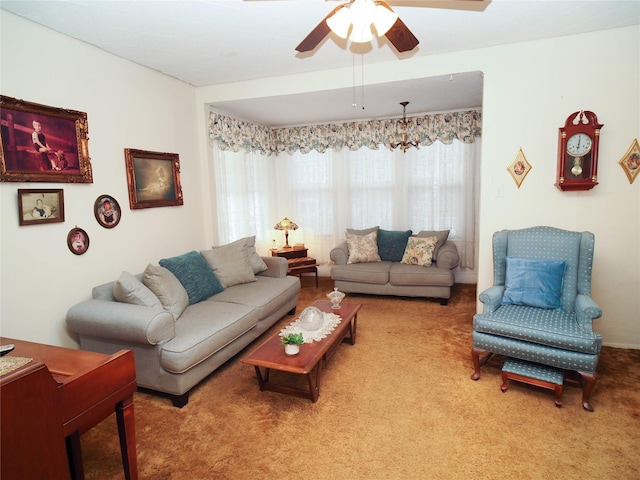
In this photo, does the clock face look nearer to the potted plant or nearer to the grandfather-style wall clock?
the grandfather-style wall clock

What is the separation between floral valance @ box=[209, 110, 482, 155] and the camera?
175 inches

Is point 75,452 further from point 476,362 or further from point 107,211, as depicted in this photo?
point 476,362

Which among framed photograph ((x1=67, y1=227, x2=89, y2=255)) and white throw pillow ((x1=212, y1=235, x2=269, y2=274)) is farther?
white throw pillow ((x1=212, y1=235, x2=269, y2=274))

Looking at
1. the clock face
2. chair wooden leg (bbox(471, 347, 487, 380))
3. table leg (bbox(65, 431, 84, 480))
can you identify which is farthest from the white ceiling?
table leg (bbox(65, 431, 84, 480))

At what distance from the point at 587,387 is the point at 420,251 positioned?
2416mm

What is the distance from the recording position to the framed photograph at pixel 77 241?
2586 mm

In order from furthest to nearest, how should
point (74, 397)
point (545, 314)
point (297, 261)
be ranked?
point (297, 261) < point (545, 314) < point (74, 397)

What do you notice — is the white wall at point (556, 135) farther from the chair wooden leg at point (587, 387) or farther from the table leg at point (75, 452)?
the table leg at point (75, 452)

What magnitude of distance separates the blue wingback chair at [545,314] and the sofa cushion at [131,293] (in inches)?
92.2

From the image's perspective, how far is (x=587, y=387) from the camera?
85.7 inches

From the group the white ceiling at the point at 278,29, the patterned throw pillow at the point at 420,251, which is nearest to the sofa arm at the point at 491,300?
the patterned throw pillow at the point at 420,251

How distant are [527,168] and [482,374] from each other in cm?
181

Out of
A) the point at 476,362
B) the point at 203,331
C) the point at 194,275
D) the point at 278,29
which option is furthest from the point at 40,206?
the point at 476,362

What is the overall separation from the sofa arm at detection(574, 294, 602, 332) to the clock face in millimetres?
1236
